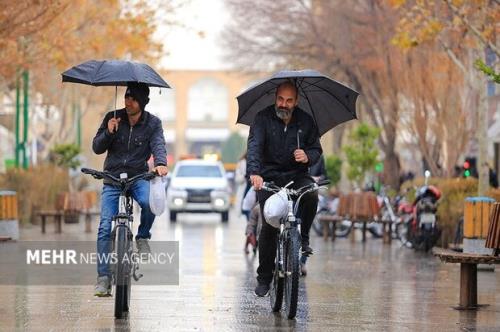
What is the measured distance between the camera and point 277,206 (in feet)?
36.8

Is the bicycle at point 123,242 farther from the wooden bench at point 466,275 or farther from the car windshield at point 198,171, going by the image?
the car windshield at point 198,171

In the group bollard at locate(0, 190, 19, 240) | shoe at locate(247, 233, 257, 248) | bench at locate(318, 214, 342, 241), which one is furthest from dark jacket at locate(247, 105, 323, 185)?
bench at locate(318, 214, 342, 241)

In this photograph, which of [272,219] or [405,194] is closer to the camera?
[272,219]

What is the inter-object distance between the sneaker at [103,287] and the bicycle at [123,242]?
9 centimetres

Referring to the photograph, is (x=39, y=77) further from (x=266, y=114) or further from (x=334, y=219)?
(x=266, y=114)

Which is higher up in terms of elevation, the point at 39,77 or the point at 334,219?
the point at 39,77

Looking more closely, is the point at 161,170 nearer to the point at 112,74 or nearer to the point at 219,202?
the point at 112,74

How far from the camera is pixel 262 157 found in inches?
461

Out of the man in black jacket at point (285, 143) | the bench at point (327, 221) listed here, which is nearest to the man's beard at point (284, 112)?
the man in black jacket at point (285, 143)

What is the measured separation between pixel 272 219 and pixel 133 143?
1364 millimetres

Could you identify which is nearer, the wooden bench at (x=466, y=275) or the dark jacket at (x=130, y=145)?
the dark jacket at (x=130, y=145)

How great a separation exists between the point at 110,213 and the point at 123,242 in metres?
0.55

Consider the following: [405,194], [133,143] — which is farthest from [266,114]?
[405,194]

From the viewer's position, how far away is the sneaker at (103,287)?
36.1 feet
